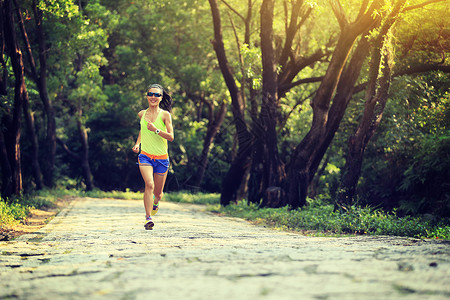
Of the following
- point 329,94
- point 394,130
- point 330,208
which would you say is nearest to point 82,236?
point 330,208

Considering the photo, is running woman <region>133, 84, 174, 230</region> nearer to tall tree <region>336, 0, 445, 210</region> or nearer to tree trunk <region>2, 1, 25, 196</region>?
tall tree <region>336, 0, 445, 210</region>

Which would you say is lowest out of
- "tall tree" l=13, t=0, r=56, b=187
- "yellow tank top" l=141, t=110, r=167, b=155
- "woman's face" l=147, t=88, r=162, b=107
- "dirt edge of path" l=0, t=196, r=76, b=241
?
"dirt edge of path" l=0, t=196, r=76, b=241

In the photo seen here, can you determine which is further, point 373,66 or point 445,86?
point 445,86

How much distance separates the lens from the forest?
14867 mm

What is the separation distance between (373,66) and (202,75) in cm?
1789

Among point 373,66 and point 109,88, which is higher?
point 109,88

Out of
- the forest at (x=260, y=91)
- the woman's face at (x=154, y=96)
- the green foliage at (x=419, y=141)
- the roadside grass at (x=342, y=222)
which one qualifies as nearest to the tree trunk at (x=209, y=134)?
the forest at (x=260, y=91)

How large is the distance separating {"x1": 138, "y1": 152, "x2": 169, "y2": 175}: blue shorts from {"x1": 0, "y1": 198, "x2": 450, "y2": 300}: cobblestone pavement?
169 centimetres

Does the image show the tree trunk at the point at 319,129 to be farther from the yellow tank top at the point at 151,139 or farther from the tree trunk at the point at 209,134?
the tree trunk at the point at 209,134

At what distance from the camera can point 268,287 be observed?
418cm

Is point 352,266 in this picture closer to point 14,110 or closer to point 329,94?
point 329,94

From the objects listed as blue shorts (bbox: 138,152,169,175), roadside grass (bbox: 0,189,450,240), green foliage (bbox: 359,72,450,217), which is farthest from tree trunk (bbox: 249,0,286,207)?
blue shorts (bbox: 138,152,169,175)

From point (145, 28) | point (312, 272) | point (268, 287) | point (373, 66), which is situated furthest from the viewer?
point (145, 28)

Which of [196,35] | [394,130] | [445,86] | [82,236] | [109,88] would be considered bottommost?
[82,236]
